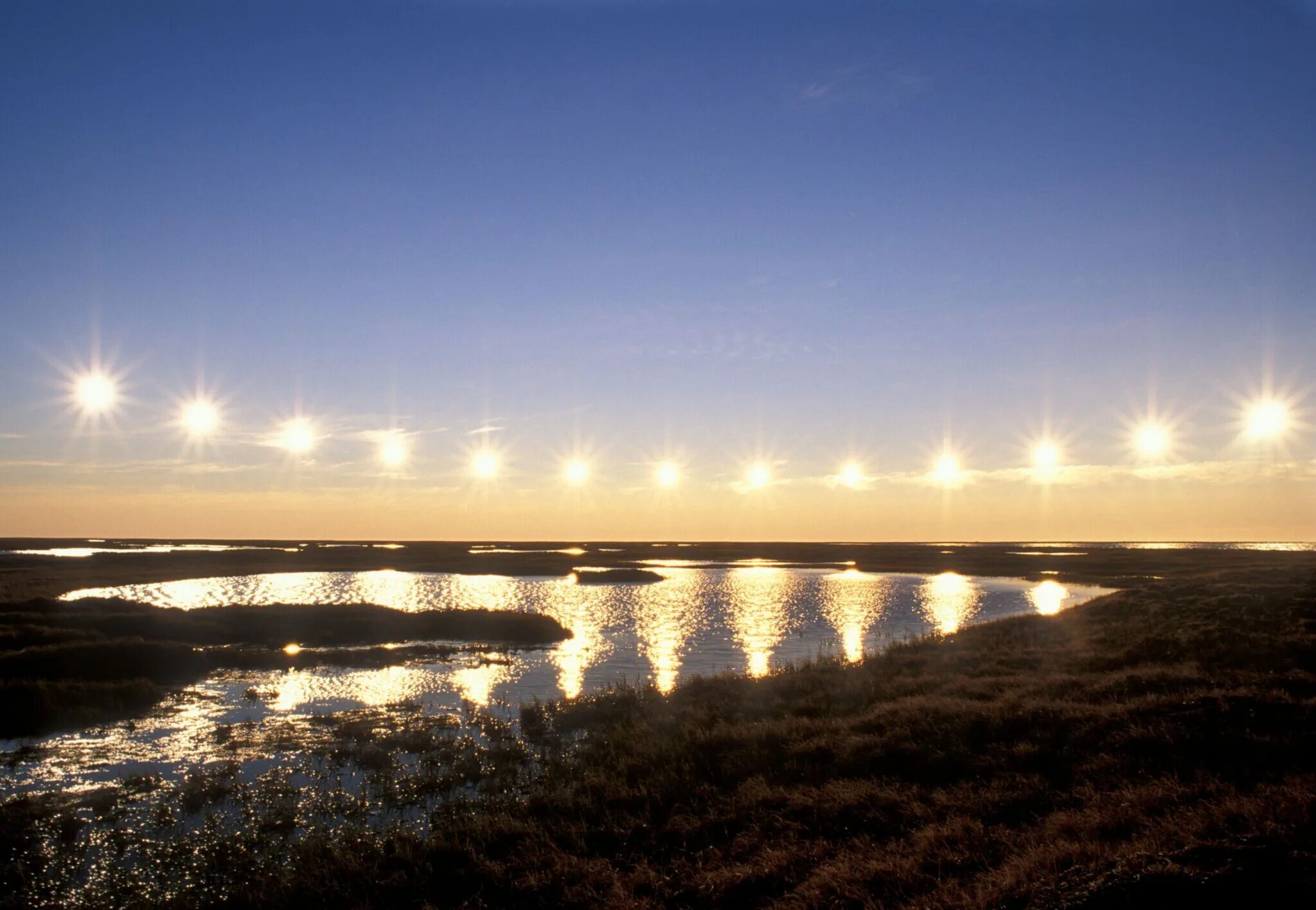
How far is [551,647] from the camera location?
129 ft

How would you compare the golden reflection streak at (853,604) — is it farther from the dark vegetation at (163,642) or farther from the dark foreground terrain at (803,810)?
the dark vegetation at (163,642)

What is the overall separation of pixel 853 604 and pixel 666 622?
18.5 meters

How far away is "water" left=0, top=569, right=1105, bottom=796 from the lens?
2095 centimetres

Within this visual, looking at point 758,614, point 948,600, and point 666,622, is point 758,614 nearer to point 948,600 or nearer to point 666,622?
point 666,622

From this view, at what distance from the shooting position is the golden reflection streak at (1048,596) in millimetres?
55644

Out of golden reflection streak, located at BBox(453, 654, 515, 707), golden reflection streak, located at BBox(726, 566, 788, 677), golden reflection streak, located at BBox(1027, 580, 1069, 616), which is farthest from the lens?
golden reflection streak, located at BBox(1027, 580, 1069, 616)

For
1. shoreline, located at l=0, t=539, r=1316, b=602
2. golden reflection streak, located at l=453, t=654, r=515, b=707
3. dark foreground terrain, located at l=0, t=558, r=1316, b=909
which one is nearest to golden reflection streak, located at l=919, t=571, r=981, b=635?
shoreline, located at l=0, t=539, r=1316, b=602

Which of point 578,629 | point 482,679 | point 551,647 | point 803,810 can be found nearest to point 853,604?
point 578,629

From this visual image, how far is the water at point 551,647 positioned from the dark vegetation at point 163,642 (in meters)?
1.72

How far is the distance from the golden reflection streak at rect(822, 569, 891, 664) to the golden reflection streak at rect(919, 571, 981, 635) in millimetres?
3410

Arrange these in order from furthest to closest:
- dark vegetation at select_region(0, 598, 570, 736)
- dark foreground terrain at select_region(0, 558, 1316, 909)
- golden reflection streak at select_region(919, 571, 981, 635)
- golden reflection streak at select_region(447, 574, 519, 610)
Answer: golden reflection streak at select_region(447, 574, 519, 610)
golden reflection streak at select_region(919, 571, 981, 635)
dark vegetation at select_region(0, 598, 570, 736)
dark foreground terrain at select_region(0, 558, 1316, 909)

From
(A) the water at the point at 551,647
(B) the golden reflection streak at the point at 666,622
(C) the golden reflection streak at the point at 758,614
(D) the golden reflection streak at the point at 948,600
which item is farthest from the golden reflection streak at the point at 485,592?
(D) the golden reflection streak at the point at 948,600

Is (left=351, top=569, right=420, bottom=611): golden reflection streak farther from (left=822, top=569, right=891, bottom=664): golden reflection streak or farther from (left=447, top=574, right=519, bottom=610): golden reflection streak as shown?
(left=822, top=569, right=891, bottom=664): golden reflection streak

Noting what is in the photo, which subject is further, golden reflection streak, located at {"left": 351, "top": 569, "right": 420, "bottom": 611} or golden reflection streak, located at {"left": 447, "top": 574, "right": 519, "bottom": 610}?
golden reflection streak, located at {"left": 351, "top": 569, "right": 420, "bottom": 611}
